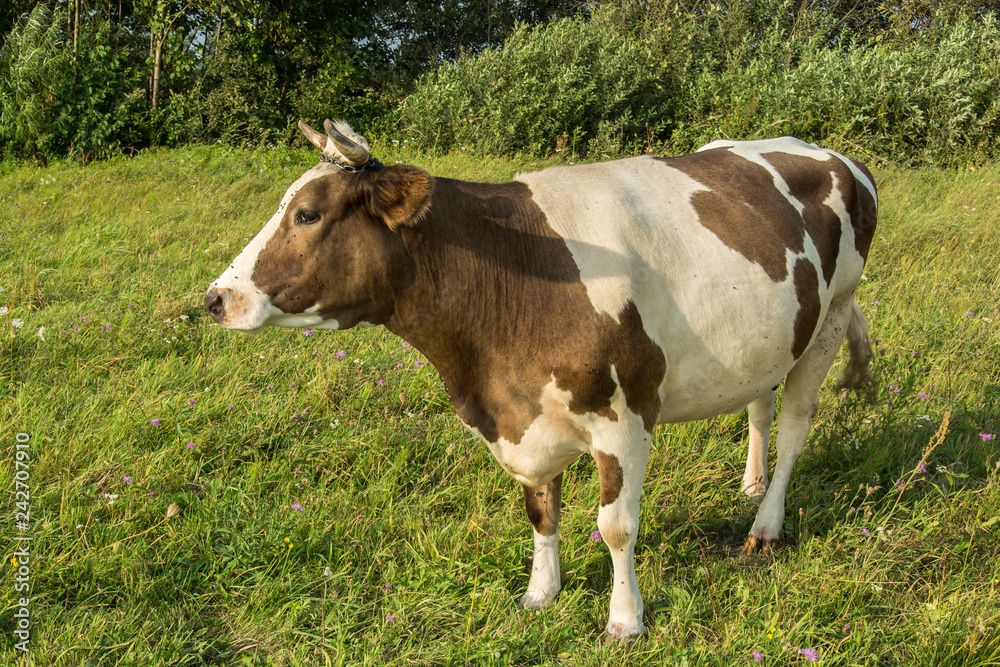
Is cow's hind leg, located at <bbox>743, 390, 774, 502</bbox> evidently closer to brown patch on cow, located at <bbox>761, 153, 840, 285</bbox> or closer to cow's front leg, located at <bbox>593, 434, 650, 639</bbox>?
brown patch on cow, located at <bbox>761, 153, 840, 285</bbox>

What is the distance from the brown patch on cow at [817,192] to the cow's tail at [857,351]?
2.02ft

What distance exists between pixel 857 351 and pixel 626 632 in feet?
7.11

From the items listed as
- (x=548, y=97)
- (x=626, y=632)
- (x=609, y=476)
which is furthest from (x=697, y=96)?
(x=626, y=632)

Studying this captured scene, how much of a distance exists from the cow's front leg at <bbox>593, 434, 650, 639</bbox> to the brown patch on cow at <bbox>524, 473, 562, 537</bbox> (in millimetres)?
323

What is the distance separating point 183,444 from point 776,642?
2985 millimetres

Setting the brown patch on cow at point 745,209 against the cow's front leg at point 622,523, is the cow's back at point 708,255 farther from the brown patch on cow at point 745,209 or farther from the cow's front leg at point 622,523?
the cow's front leg at point 622,523

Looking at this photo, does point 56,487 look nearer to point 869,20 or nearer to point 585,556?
point 585,556

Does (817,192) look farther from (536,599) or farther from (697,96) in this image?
(697,96)

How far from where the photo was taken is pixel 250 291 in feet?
Answer: 8.72

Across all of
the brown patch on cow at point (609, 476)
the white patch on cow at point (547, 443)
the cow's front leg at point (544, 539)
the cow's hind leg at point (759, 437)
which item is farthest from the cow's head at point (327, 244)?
the cow's hind leg at point (759, 437)

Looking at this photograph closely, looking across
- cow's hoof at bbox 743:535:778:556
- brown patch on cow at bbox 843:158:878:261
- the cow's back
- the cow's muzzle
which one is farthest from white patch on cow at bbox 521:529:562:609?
brown patch on cow at bbox 843:158:878:261

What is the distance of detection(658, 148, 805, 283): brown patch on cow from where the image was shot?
3.16 meters

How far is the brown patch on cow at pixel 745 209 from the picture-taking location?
3164 millimetres

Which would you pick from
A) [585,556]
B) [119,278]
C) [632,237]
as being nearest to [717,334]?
[632,237]
